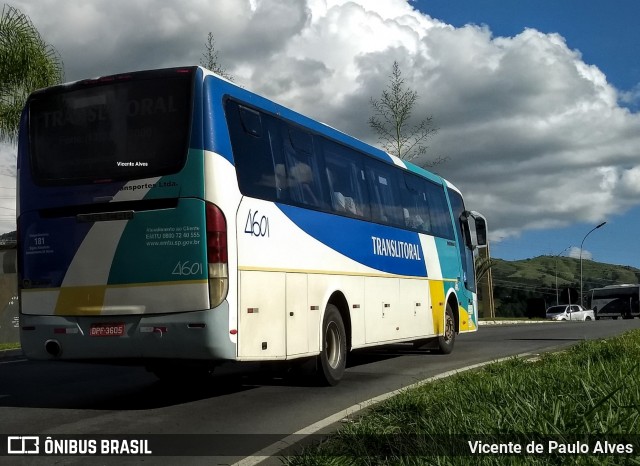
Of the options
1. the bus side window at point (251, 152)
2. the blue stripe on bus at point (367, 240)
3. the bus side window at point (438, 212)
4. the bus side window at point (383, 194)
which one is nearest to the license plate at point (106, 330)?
the bus side window at point (251, 152)

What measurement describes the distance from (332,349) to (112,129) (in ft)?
13.6

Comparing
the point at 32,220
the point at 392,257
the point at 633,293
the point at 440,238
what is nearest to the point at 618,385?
the point at 32,220

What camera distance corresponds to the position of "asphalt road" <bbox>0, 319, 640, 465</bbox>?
727cm

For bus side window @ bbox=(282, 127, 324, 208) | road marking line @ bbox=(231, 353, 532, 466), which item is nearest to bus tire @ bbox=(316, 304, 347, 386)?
road marking line @ bbox=(231, 353, 532, 466)

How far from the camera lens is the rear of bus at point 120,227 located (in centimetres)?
854

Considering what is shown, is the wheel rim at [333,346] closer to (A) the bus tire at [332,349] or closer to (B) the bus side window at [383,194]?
(A) the bus tire at [332,349]

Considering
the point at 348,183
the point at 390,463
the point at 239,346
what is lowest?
the point at 390,463

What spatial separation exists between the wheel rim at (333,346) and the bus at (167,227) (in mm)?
276

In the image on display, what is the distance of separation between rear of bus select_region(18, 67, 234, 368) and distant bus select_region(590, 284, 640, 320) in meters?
66.9

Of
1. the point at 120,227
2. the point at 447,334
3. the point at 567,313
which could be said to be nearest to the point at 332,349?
the point at 120,227

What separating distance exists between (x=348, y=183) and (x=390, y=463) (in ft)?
23.6

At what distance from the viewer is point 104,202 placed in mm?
8906

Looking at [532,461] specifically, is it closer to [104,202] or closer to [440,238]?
[104,202]

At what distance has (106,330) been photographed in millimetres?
8836
